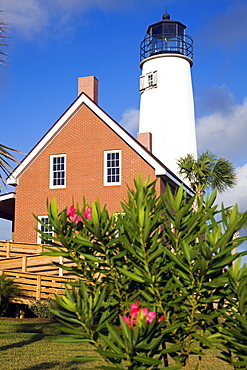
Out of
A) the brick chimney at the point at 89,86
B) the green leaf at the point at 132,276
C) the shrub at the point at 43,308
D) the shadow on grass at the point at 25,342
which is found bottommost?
the shadow on grass at the point at 25,342

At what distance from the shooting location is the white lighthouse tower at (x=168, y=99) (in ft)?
123

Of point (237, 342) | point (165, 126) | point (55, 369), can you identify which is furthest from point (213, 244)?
point (165, 126)

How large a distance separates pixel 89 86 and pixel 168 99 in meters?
12.4

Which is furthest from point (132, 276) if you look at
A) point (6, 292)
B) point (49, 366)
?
point (6, 292)

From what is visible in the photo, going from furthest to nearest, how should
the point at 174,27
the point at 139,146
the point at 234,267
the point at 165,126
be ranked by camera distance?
1. the point at 174,27
2. the point at 165,126
3. the point at 139,146
4. the point at 234,267

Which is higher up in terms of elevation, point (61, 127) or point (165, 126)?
point (165, 126)

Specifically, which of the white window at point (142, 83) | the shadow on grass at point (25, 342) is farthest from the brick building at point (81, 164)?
the white window at point (142, 83)

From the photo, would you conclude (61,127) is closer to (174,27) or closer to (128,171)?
(128,171)

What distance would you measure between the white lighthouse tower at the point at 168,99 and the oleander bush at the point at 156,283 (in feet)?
107

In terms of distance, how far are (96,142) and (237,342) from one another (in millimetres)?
22935

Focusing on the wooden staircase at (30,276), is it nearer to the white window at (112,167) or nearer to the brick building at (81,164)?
the brick building at (81,164)

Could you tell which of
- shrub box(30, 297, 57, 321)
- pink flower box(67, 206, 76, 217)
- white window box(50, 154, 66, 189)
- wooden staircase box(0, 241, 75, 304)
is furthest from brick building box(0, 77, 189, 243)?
pink flower box(67, 206, 76, 217)

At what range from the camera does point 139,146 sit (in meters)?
→ 25.1

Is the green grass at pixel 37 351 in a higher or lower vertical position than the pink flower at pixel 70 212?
lower
